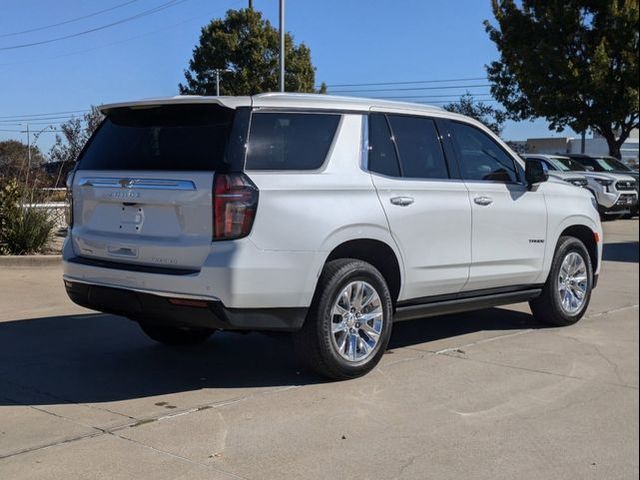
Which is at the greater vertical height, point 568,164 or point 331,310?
point 568,164

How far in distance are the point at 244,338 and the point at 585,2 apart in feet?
72.9

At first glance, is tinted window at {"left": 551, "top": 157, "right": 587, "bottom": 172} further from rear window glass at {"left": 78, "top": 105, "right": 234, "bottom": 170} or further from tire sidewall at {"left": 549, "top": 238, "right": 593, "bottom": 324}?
rear window glass at {"left": 78, "top": 105, "right": 234, "bottom": 170}

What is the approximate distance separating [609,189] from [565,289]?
1444 cm

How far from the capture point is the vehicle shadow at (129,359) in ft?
18.2

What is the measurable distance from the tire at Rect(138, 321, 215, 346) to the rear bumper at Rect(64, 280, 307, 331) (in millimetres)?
1163

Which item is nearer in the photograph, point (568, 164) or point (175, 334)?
point (175, 334)

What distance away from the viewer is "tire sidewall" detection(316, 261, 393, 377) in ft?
17.7

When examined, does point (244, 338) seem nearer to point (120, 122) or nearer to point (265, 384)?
point (265, 384)

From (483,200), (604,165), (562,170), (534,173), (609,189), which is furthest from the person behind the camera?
(604,165)

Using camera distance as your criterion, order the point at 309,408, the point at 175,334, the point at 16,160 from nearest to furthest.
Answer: the point at 309,408 → the point at 175,334 → the point at 16,160

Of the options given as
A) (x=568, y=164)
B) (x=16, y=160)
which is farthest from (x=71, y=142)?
(x=568, y=164)

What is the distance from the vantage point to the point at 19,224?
459 inches

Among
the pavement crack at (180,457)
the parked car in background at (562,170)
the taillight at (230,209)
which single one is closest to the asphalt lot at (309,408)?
the pavement crack at (180,457)

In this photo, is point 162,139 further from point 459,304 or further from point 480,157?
point 480,157
